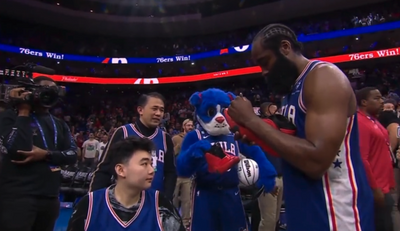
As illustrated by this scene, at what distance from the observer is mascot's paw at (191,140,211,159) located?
348 centimetres

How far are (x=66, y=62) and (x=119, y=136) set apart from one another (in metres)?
23.8

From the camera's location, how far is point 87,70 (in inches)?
1041

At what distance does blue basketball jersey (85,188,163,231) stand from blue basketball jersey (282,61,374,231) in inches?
28.2

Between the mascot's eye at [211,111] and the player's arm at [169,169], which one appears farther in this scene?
the mascot's eye at [211,111]

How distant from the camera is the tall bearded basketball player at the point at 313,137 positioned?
5.15 feet

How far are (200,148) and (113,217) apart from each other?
5.11 feet

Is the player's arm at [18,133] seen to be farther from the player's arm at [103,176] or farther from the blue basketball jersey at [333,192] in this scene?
the blue basketball jersey at [333,192]

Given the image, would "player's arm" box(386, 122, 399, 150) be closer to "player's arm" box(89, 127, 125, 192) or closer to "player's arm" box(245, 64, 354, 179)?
"player's arm" box(89, 127, 125, 192)

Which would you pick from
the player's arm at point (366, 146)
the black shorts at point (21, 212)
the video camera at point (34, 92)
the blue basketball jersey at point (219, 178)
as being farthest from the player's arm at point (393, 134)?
the black shorts at point (21, 212)

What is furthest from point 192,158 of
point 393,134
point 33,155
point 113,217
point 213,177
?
point 393,134

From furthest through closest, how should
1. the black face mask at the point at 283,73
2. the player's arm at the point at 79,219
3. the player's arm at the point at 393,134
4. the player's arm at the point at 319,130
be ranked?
the player's arm at the point at 393,134 → the player's arm at the point at 79,219 → the black face mask at the point at 283,73 → the player's arm at the point at 319,130

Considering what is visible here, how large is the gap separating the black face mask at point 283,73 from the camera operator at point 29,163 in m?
1.96

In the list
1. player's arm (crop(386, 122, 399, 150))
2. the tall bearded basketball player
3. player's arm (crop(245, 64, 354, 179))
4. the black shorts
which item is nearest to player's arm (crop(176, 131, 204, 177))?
the black shorts

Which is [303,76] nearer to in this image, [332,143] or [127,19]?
[332,143]
